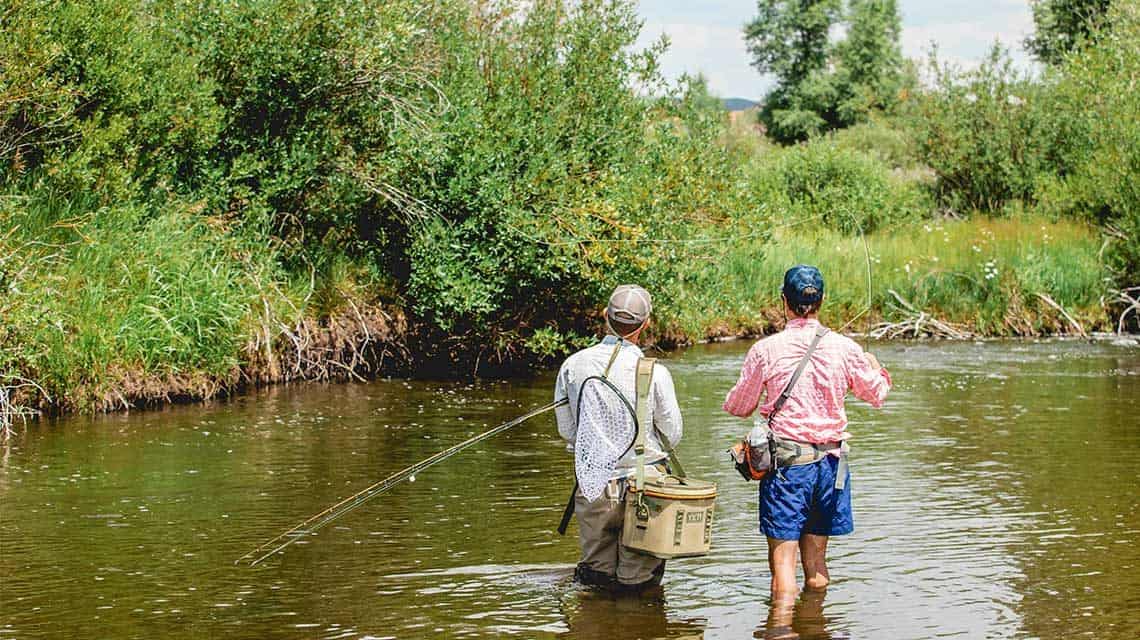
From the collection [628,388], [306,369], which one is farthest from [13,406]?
[628,388]

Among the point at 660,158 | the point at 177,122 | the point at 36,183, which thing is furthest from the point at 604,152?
the point at 36,183

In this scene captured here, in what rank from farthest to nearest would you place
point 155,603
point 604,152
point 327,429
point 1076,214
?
point 1076,214, point 604,152, point 327,429, point 155,603

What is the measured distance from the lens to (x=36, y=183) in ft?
52.5

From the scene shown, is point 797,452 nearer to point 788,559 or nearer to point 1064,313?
point 788,559

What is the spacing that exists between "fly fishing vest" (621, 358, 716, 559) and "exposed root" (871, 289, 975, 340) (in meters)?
17.9

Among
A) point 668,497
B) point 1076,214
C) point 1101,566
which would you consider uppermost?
point 1076,214

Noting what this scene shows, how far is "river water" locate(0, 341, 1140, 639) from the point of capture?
702 cm

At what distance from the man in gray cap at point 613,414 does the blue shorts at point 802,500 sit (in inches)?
19.9

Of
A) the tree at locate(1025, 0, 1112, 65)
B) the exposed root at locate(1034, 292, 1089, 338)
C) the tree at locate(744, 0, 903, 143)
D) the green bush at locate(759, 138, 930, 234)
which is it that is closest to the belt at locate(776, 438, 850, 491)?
the exposed root at locate(1034, 292, 1089, 338)

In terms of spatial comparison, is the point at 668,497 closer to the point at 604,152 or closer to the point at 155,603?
the point at 155,603

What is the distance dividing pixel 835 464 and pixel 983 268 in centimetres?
1873

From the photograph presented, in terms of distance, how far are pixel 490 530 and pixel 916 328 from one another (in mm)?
16107

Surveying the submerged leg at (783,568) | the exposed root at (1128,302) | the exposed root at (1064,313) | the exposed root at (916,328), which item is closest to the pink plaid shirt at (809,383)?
the submerged leg at (783,568)

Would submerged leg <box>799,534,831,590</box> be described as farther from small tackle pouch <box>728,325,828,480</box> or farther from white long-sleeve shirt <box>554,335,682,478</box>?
white long-sleeve shirt <box>554,335,682,478</box>
